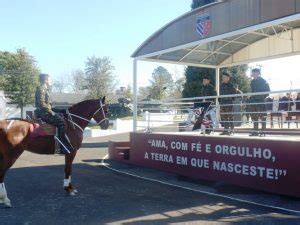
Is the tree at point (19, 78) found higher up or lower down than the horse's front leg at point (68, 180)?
higher up

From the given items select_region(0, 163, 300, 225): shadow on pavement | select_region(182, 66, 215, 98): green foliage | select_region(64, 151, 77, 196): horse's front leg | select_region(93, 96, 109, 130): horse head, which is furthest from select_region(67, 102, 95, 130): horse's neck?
select_region(182, 66, 215, 98): green foliage

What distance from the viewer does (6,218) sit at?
7.28 metres

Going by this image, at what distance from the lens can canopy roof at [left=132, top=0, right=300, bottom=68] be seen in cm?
992

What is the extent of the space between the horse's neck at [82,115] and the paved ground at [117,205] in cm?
171

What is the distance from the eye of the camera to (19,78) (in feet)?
150

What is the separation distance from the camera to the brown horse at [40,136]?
27.8ft

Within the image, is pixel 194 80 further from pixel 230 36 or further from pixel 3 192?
pixel 3 192

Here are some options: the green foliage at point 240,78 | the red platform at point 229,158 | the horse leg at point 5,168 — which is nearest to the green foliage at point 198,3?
the green foliage at point 240,78

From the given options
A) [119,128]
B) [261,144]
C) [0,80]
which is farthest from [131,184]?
[0,80]

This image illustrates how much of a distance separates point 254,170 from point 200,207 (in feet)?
7.09

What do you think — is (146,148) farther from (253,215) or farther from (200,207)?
(253,215)

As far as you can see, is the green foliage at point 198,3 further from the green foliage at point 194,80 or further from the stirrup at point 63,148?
the stirrup at point 63,148

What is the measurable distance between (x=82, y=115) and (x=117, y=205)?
2.82 meters

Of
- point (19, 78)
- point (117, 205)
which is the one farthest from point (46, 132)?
point (19, 78)
